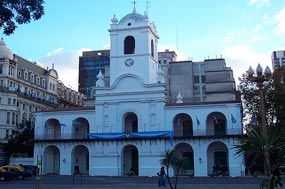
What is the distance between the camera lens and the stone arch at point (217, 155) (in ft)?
164

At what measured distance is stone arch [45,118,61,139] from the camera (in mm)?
54625

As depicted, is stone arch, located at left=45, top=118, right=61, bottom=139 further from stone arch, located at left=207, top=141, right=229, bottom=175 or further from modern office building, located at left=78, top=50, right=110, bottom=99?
modern office building, located at left=78, top=50, right=110, bottom=99

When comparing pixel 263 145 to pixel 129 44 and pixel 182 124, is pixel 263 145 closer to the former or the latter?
pixel 182 124

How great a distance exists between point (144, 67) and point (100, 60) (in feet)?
214

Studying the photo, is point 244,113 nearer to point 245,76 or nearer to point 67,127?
point 245,76

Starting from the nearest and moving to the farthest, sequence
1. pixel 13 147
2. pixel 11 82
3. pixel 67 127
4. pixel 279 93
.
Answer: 1. pixel 279 93
2. pixel 67 127
3. pixel 13 147
4. pixel 11 82

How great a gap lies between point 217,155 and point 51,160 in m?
21.9

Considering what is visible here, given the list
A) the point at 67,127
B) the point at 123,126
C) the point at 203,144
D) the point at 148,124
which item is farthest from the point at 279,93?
the point at 67,127

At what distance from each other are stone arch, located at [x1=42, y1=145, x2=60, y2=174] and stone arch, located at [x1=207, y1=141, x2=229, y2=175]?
1964 centimetres

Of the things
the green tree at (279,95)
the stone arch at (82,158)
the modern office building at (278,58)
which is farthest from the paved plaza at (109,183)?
the modern office building at (278,58)

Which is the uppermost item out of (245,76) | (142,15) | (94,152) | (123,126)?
(142,15)

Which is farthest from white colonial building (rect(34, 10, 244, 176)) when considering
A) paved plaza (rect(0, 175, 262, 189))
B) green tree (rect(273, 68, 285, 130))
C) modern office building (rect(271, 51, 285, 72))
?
modern office building (rect(271, 51, 285, 72))

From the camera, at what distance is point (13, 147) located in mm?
58406

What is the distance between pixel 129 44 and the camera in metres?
55.2
